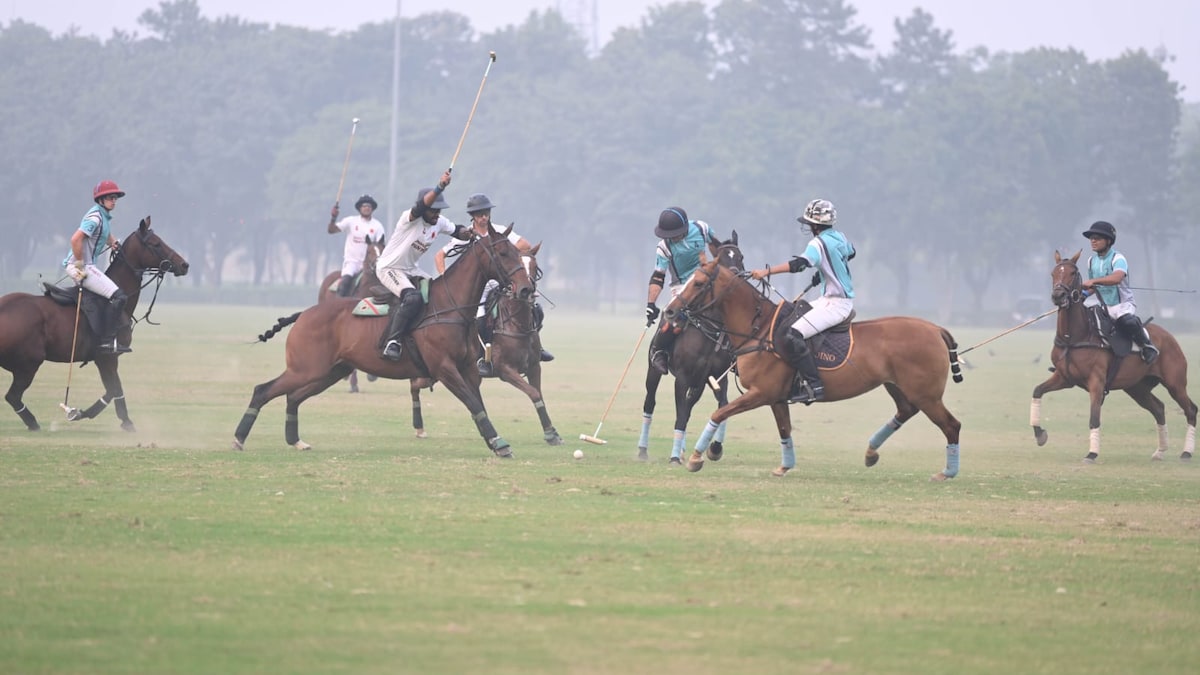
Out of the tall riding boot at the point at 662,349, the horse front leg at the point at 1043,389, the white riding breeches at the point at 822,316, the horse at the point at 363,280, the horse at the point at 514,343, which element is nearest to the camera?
the white riding breeches at the point at 822,316

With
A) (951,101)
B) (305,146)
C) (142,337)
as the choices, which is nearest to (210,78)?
(305,146)

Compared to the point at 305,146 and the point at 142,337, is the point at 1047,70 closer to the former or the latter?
the point at 305,146

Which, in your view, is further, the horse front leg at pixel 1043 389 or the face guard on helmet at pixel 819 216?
the horse front leg at pixel 1043 389

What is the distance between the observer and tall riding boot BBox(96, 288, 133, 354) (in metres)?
20.0

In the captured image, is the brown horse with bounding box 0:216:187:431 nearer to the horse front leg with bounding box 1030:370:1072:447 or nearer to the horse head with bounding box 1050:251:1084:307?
the horse head with bounding box 1050:251:1084:307

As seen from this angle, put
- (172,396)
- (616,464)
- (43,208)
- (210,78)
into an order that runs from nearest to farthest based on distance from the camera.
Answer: (616,464) → (172,396) → (43,208) → (210,78)

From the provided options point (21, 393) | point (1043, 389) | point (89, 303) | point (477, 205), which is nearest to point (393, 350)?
point (477, 205)

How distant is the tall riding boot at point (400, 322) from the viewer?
59.0ft

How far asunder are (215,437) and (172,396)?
7373 millimetres

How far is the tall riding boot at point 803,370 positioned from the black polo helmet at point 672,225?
1923 mm

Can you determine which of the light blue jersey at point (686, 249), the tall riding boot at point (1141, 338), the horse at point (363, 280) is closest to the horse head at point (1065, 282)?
the tall riding boot at point (1141, 338)

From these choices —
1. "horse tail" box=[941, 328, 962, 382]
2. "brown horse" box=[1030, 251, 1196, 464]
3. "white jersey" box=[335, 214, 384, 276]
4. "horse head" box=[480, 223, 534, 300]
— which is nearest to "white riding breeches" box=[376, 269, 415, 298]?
"horse head" box=[480, 223, 534, 300]

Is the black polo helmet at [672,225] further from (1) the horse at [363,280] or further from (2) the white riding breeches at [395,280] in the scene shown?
(1) the horse at [363,280]

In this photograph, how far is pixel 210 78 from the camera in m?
119
